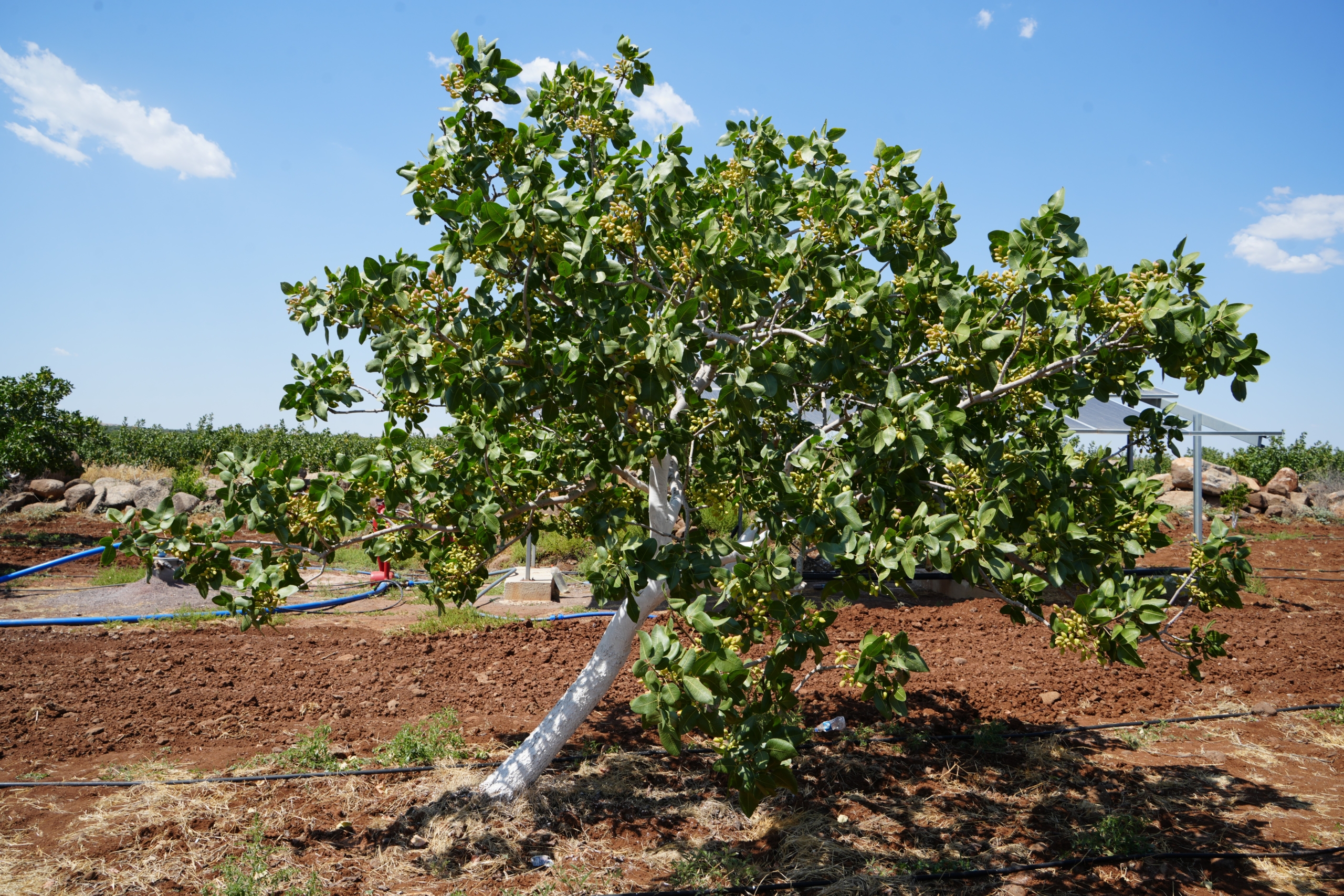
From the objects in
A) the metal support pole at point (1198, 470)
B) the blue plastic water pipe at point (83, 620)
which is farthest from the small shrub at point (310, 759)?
the metal support pole at point (1198, 470)

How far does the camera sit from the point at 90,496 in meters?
18.7

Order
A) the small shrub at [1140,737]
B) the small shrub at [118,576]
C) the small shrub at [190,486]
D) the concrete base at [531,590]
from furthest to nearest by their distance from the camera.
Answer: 1. the small shrub at [190,486]
2. the small shrub at [118,576]
3. the concrete base at [531,590]
4. the small shrub at [1140,737]

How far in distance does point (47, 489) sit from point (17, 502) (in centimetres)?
82

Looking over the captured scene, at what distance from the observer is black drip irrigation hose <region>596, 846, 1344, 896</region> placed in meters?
3.46

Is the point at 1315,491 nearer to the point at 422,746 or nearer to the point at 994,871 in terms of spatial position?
the point at 994,871

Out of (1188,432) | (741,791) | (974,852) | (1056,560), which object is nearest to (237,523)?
(741,791)

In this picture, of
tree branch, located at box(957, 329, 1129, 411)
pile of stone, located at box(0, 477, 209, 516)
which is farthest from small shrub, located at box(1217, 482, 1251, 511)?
pile of stone, located at box(0, 477, 209, 516)

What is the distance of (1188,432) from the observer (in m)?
12.8

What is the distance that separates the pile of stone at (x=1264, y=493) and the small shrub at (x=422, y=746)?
18.1 m

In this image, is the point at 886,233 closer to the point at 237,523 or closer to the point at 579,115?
the point at 579,115

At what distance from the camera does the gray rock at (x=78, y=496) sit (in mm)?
18281

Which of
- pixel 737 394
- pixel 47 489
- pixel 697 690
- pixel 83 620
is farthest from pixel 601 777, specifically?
pixel 47 489

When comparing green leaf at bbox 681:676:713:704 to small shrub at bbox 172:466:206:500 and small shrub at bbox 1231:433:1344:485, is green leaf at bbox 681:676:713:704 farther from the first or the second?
small shrub at bbox 1231:433:1344:485

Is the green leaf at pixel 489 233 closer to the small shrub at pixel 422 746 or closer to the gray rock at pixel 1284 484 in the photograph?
the small shrub at pixel 422 746
